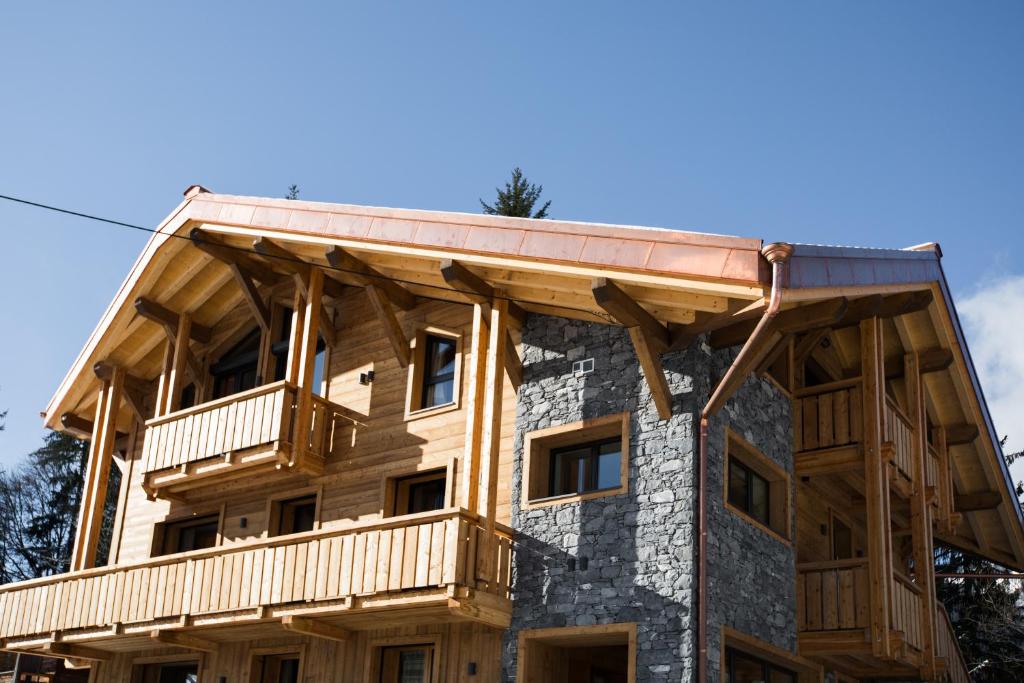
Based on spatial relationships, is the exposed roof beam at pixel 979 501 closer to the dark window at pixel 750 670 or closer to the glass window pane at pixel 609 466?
the dark window at pixel 750 670

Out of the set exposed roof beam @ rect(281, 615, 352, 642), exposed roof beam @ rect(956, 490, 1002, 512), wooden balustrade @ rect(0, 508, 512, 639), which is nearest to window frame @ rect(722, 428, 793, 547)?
wooden balustrade @ rect(0, 508, 512, 639)

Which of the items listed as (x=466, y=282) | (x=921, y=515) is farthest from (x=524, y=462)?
(x=921, y=515)

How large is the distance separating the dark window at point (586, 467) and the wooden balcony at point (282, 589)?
3.81 feet

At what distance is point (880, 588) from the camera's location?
14133 mm

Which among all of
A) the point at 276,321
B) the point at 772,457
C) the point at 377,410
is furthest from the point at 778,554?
the point at 276,321

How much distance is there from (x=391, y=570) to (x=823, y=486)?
7496mm

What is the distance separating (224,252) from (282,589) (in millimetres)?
5704

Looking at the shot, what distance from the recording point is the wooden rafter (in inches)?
510

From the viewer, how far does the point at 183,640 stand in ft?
53.8

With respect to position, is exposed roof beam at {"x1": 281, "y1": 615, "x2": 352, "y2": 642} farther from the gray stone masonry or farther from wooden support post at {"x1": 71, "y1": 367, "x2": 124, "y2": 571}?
wooden support post at {"x1": 71, "y1": 367, "x2": 124, "y2": 571}

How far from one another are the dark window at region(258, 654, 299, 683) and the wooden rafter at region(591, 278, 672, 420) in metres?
6.59

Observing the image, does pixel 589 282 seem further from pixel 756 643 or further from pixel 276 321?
pixel 276 321

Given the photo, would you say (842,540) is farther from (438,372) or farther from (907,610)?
(438,372)

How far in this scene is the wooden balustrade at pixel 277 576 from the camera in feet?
43.9
